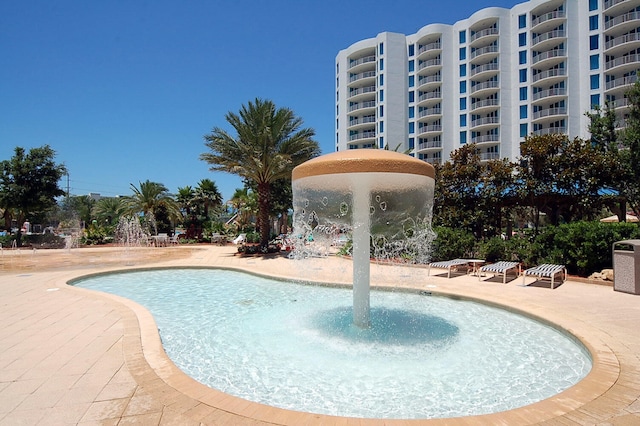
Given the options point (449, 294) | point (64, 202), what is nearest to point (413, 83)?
point (449, 294)

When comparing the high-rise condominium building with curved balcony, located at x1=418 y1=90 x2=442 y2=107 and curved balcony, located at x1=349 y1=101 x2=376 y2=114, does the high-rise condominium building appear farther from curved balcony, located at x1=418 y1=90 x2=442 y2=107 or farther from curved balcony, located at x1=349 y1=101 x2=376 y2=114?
curved balcony, located at x1=349 y1=101 x2=376 y2=114

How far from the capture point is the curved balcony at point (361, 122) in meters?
61.1

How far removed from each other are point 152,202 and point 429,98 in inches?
1713

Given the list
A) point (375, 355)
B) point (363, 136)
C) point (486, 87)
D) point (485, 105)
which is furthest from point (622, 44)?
point (375, 355)

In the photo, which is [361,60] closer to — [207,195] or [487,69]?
[487,69]

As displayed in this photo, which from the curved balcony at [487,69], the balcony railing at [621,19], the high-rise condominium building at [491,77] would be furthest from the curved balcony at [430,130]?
the balcony railing at [621,19]

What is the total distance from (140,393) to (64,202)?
86337 millimetres

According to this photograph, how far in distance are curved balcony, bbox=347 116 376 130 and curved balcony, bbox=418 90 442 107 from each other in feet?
26.5

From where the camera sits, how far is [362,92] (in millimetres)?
62375

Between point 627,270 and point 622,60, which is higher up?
point 622,60

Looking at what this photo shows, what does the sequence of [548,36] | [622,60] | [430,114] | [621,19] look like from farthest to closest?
[430,114], [548,36], [622,60], [621,19]

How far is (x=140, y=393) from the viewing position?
A: 12.4 ft

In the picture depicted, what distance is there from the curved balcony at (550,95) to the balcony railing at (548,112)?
133cm

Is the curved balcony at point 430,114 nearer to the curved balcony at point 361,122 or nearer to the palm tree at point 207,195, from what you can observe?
the curved balcony at point 361,122
